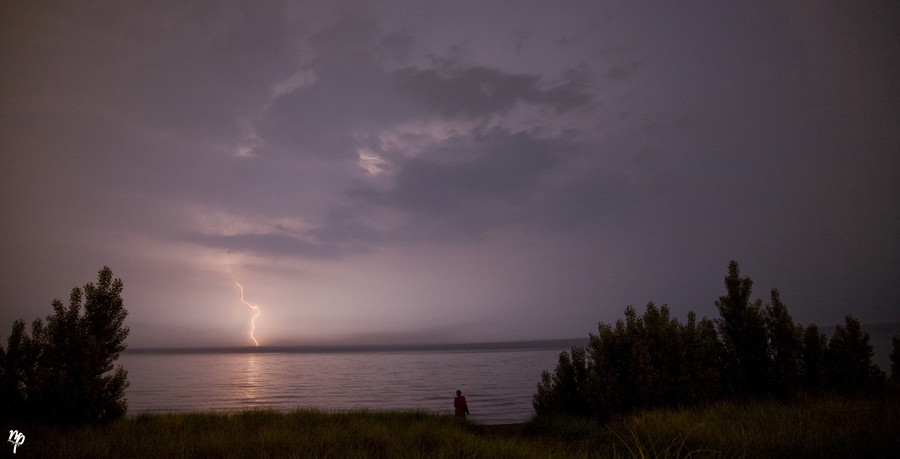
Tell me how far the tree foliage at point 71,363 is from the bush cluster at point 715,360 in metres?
18.6

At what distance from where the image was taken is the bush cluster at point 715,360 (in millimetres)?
18766

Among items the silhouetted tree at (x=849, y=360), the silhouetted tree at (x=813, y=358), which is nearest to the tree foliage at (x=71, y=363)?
the silhouetted tree at (x=813, y=358)

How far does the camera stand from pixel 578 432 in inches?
625

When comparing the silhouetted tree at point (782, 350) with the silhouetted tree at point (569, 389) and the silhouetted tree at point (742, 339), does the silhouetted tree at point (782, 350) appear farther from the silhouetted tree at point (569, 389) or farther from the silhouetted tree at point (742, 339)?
the silhouetted tree at point (569, 389)

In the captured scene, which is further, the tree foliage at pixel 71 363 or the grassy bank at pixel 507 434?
the tree foliage at pixel 71 363

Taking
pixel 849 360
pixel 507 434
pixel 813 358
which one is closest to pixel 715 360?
pixel 813 358

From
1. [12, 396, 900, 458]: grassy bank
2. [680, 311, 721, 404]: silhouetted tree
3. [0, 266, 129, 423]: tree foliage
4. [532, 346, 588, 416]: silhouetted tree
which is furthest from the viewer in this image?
[532, 346, 588, 416]: silhouetted tree

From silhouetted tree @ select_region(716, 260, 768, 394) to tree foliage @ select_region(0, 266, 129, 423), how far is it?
25739 mm

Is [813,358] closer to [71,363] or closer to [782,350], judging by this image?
[782,350]

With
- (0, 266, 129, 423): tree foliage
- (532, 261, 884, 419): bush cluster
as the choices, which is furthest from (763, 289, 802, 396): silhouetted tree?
(0, 266, 129, 423): tree foliage

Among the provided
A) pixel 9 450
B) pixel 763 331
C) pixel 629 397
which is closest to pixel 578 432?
pixel 629 397

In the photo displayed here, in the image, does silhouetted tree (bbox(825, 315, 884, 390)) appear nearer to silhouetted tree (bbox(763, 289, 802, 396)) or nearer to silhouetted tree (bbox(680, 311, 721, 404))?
silhouetted tree (bbox(763, 289, 802, 396))

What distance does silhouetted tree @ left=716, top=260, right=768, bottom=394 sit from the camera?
1962cm

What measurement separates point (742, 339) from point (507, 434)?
1210 cm
